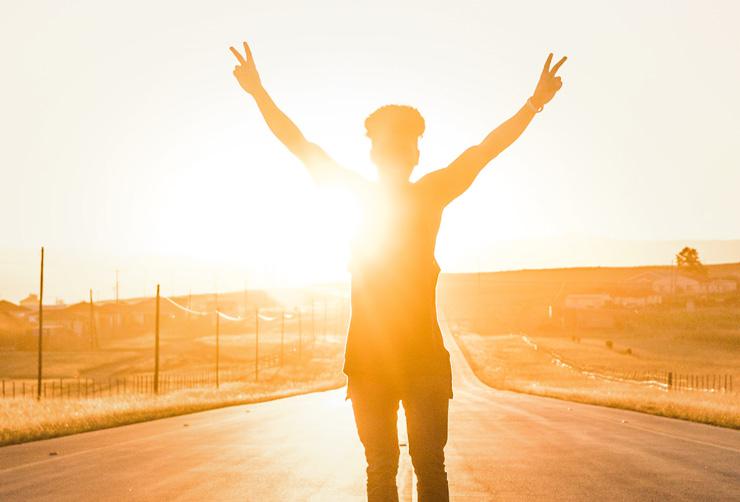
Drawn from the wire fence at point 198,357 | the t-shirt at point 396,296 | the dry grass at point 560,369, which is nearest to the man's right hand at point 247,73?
the t-shirt at point 396,296

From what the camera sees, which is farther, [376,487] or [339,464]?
[339,464]

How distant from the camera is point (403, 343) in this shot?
13.7ft

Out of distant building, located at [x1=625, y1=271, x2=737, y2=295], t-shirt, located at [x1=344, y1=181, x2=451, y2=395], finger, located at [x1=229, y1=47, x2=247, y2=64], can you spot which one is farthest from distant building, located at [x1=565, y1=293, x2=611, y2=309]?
t-shirt, located at [x1=344, y1=181, x2=451, y2=395]

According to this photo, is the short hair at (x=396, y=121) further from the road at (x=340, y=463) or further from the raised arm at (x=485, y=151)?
the road at (x=340, y=463)

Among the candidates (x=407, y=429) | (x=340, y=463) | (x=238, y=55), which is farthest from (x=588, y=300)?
(x=407, y=429)

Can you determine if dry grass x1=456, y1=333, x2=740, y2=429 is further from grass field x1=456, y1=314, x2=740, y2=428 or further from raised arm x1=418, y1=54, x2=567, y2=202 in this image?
raised arm x1=418, y1=54, x2=567, y2=202

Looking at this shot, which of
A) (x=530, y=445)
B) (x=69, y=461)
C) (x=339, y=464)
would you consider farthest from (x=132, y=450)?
(x=530, y=445)

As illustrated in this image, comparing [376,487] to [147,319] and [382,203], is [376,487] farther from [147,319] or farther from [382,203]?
[147,319]

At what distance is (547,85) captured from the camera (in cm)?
464

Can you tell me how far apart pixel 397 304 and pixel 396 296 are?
1.4 inches

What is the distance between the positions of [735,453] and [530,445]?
311 cm

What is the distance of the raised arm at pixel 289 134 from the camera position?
4371mm

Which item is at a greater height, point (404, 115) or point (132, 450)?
point (404, 115)

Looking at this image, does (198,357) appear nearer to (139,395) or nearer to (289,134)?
(139,395)
